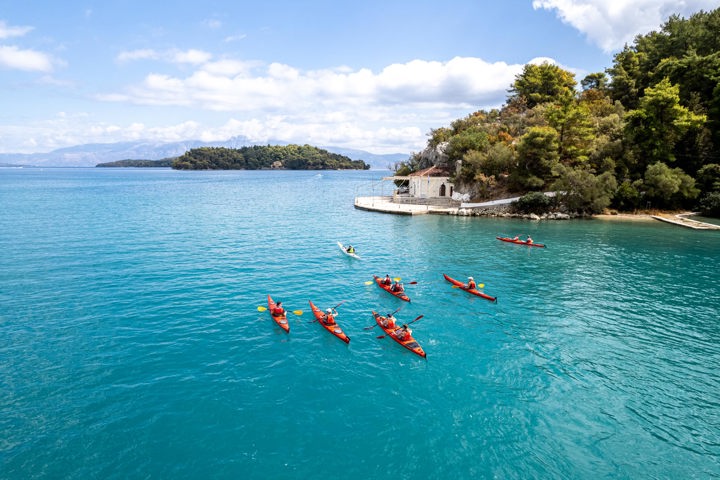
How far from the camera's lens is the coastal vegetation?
56.8 metres

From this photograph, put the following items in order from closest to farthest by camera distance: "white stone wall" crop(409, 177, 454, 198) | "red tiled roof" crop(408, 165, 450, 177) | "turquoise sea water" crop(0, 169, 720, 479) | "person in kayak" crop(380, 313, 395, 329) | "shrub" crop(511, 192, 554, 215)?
"turquoise sea water" crop(0, 169, 720, 479)
"person in kayak" crop(380, 313, 395, 329)
"shrub" crop(511, 192, 554, 215)
"white stone wall" crop(409, 177, 454, 198)
"red tiled roof" crop(408, 165, 450, 177)

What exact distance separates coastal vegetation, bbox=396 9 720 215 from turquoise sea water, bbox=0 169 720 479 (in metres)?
22.9

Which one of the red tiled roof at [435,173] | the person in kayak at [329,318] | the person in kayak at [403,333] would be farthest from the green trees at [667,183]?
the person in kayak at [329,318]

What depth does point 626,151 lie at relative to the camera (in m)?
60.4

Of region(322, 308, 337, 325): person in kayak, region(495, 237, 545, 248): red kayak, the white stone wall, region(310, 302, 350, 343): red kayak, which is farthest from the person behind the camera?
the white stone wall

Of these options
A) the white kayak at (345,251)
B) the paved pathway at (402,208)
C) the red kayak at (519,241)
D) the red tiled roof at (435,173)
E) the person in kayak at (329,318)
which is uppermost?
the red tiled roof at (435,173)

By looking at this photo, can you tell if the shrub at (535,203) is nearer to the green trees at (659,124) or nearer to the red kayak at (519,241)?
the green trees at (659,124)

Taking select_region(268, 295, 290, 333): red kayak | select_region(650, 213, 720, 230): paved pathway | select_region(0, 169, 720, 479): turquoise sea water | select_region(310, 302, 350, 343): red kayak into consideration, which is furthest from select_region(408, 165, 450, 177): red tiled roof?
select_region(268, 295, 290, 333): red kayak

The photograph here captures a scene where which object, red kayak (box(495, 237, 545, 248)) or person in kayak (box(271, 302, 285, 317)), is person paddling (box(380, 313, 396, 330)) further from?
red kayak (box(495, 237, 545, 248))

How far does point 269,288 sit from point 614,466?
2173 centimetres

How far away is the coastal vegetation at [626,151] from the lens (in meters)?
56.8

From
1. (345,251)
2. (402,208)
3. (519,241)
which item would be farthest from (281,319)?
(402,208)

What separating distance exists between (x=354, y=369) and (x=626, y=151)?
62359 mm

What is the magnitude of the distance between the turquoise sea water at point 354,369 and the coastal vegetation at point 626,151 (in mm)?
22898
